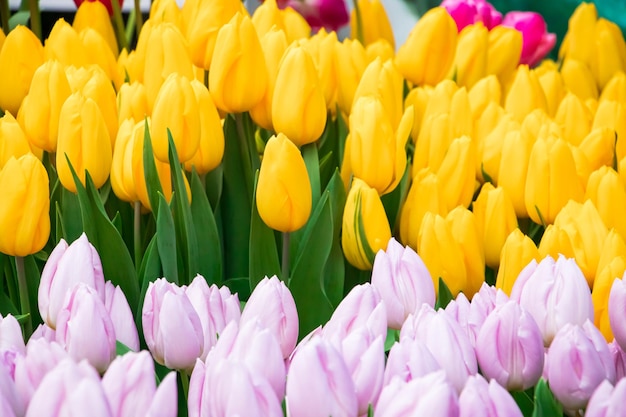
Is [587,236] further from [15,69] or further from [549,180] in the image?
[15,69]

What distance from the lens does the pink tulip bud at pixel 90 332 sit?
431 mm

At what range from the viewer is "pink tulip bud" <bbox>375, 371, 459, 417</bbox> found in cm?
34

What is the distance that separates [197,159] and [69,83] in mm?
142

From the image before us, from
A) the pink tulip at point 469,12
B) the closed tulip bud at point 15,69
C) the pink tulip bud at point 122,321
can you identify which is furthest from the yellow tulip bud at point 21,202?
the pink tulip at point 469,12

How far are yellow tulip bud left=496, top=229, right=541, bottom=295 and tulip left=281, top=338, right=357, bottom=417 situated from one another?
245 millimetres

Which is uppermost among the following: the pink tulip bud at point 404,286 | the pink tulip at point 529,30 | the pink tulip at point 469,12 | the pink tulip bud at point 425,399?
the pink tulip bud at point 425,399

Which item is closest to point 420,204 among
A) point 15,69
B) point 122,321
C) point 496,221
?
point 496,221

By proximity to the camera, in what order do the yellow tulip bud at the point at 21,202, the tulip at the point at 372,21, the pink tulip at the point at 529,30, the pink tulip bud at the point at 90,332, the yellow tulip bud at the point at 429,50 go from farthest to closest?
the pink tulip at the point at 529,30 < the tulip at the point at 372,21 < the yellow tulip bud at the point at 429,50 < the yellow tulip bud at the point at 21,202 < the pink tulip bud at the point at 90,332

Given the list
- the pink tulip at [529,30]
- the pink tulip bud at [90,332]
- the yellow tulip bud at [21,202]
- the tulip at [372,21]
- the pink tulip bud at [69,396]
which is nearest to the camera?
the pink tulip bud at [69,396]

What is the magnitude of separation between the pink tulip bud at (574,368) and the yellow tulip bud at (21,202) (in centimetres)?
33

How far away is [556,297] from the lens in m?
0.47

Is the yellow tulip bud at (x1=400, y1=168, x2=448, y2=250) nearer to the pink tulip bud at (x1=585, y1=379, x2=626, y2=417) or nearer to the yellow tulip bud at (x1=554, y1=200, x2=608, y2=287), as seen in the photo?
the yellow tulip bud at (x1=554, y1=200, x2=608, y2=287)

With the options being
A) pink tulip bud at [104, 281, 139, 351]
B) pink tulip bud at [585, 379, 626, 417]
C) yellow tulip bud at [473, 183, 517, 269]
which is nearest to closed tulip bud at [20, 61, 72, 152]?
pink tulip bud at [104, 281, 139, 351]

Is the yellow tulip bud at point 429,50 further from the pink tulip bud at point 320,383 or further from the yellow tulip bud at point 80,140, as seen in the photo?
the pink tulip bud at point 320,383
